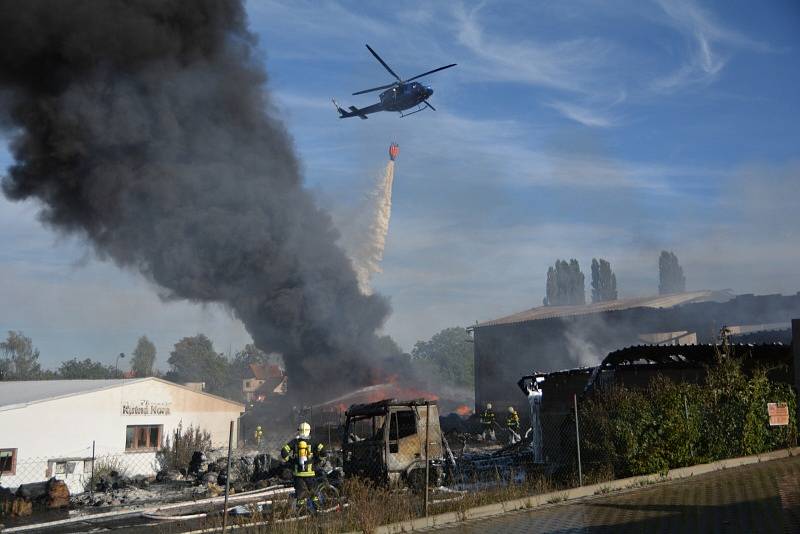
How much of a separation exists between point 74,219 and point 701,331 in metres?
31.8

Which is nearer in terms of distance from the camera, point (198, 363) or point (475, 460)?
point (475, 460)

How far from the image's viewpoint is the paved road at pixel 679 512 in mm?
8570

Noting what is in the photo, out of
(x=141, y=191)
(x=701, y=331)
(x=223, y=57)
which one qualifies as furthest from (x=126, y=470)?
(x=701, y=331)

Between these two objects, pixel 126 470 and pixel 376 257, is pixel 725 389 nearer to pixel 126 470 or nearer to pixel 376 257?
pixel 126 470

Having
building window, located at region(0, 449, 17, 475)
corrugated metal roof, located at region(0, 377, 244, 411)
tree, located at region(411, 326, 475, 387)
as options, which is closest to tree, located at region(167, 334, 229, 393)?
tree, located at region(411, 326, 475, 387)

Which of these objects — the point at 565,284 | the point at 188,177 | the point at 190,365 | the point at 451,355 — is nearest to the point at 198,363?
the point at 190,365

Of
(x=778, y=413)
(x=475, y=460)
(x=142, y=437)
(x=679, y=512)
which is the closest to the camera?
(x=679, y=512)

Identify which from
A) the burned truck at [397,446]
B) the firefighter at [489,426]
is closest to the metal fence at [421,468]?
the burned truck at [397,446]

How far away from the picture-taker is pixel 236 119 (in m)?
34.9

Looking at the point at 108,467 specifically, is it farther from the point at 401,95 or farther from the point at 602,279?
the point at 602,279

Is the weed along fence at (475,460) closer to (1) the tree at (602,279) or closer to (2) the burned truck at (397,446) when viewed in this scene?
(2) the burned truck at (397,446)

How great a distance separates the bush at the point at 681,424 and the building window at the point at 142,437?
64.0 feet

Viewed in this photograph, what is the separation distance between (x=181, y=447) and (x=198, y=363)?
81076mm

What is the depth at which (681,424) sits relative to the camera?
41.0ft
